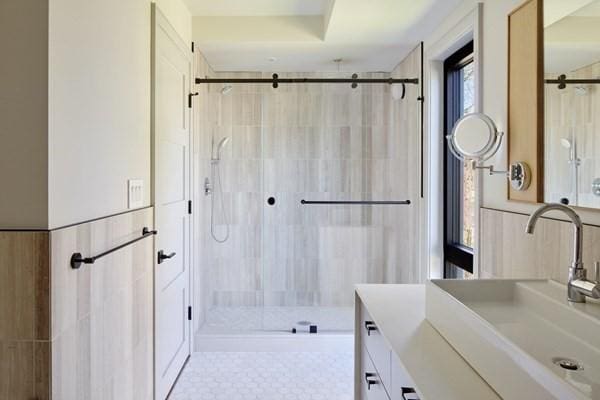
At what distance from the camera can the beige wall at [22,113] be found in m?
1.28

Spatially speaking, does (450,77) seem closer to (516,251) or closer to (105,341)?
(516,251)

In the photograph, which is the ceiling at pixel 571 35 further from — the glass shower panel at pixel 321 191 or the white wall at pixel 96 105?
the glass shower panel at pixel 321 191

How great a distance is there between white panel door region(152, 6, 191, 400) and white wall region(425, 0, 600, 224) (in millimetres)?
1677

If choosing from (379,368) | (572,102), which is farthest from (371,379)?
(572,102)

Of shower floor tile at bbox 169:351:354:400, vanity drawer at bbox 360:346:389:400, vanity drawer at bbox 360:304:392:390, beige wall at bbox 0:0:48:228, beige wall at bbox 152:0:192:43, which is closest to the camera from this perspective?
beige wall at bbox 0:0:48:228

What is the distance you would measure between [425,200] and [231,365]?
5.83 feet

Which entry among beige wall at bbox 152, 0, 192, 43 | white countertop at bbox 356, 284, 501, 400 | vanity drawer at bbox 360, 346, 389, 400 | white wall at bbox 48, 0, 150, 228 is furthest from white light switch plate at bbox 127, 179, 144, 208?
vanity drawer at bbox 360, 346, 389, 400

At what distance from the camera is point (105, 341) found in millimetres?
1720

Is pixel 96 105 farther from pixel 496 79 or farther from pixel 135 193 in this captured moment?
pixel 496 79

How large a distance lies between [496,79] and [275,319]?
2.49 meters

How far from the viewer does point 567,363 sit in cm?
107

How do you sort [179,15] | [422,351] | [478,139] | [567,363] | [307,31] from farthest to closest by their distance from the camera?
[307,31], [179,15], [478,139], [422,351], [567,363]

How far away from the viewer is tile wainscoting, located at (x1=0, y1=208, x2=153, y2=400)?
50.5 inches

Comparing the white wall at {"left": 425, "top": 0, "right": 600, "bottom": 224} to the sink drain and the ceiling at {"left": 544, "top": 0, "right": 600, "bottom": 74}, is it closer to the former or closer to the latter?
the ceiling at {"left": 544, "top": 0, "right": 600, "bottom": 74}
